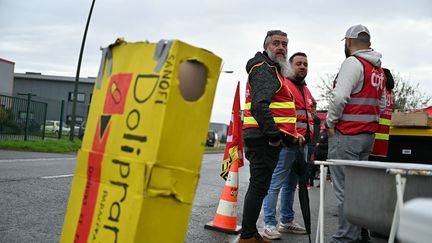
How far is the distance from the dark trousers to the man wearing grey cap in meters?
0.56

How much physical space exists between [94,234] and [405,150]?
14.7 feet

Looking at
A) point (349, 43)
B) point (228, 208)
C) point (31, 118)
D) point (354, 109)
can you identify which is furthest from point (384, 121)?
point (31, 118)

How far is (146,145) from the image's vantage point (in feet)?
6.43

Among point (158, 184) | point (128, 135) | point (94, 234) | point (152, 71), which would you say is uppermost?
point (152, 71)

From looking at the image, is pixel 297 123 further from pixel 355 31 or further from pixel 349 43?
pixel 355 31

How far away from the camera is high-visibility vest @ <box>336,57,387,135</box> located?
161 inches

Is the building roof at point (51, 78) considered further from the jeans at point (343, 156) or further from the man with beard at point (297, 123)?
the jeans at point (343, 156)

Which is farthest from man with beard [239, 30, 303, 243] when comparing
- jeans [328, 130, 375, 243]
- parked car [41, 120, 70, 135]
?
parked car [41, 120, 70, 135]

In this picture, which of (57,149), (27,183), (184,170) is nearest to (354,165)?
(184,170)

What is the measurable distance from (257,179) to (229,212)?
1.11m

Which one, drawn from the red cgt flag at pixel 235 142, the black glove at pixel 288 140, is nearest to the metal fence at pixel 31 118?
the red cgt flag at pixel 235 142

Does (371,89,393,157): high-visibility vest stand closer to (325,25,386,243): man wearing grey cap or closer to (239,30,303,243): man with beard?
(325,25,386,243): man wearing grey cap

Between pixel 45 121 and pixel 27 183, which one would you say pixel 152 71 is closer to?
pixel 27 183

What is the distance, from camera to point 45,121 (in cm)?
2223
